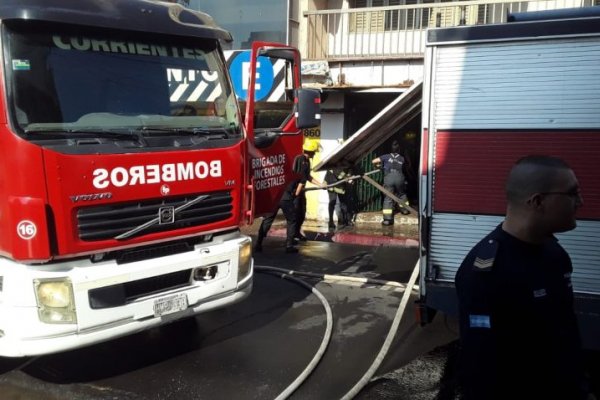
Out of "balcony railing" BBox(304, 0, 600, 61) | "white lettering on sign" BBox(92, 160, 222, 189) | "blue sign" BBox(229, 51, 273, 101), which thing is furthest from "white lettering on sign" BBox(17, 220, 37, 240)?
"balcony railing" BBox(304, 0, 600, 61)

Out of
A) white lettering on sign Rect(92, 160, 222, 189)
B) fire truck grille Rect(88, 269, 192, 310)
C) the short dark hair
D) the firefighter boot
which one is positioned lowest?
the firefighter boot

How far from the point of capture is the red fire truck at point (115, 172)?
11.8 ft

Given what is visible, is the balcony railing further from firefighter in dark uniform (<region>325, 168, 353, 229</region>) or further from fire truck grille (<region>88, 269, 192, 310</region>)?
fire truck grille (<region>88, 269, 192, 310</region>)

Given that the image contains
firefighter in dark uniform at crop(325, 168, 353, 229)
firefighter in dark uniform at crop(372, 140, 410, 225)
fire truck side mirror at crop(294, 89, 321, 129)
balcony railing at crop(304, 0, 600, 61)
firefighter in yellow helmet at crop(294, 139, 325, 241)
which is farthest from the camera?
firefighter in dark uniform at crop(372, 140, 410, 225)

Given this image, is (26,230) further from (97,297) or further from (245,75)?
(245,75)

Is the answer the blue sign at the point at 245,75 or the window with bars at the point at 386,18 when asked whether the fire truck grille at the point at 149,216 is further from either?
the window with bars at the point at 386,18

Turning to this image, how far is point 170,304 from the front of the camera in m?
4.23

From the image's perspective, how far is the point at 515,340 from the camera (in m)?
1.96

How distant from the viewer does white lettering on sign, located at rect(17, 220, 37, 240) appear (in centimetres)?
351

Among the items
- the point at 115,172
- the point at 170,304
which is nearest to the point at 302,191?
the point at 170,304

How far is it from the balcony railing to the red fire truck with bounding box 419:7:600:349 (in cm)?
708

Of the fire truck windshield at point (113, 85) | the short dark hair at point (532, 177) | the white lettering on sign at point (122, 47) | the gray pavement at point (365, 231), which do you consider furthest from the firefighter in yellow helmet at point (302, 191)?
the short dark hair at point (532, 177)

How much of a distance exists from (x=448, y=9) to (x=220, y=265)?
8.97m

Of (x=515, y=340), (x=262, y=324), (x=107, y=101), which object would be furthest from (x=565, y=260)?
(x=262, y=324)
